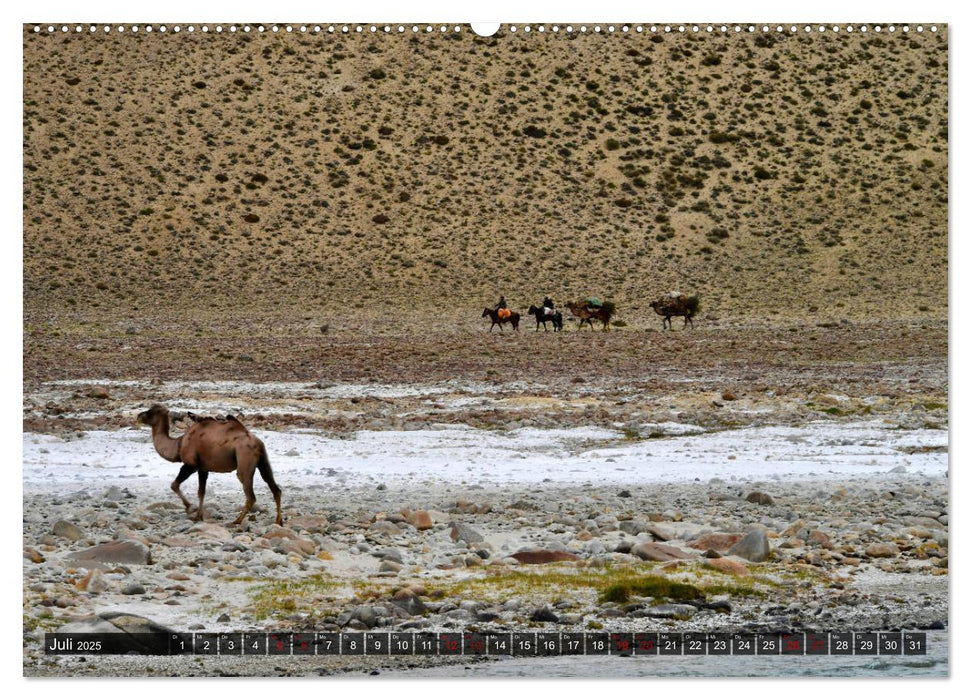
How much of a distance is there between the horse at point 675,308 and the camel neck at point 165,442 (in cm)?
2435

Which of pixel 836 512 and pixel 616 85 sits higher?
pixel 616 85

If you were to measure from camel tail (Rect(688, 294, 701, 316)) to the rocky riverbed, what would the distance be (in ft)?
66.3

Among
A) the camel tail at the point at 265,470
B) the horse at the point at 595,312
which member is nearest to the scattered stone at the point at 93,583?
the camel tail at the point at 265,470

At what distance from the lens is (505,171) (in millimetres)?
43844

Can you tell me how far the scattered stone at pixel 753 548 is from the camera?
1447cm

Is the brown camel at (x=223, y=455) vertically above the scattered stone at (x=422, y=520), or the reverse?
the brown camel at (x=223, y=455)

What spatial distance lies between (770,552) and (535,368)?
1497cm

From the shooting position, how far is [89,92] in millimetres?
37656

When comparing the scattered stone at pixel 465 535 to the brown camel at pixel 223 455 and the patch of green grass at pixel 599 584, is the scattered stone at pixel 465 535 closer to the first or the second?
the patch of green grass at pixel 599 584

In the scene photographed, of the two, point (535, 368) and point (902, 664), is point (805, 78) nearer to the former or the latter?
point (535, 368)

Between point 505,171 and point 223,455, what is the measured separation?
29910 mm

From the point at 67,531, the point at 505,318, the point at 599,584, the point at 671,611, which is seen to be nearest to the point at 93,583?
the point at 67,531

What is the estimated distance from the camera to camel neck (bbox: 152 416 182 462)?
15.2 m

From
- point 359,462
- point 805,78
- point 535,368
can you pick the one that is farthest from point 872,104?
point 359,462
